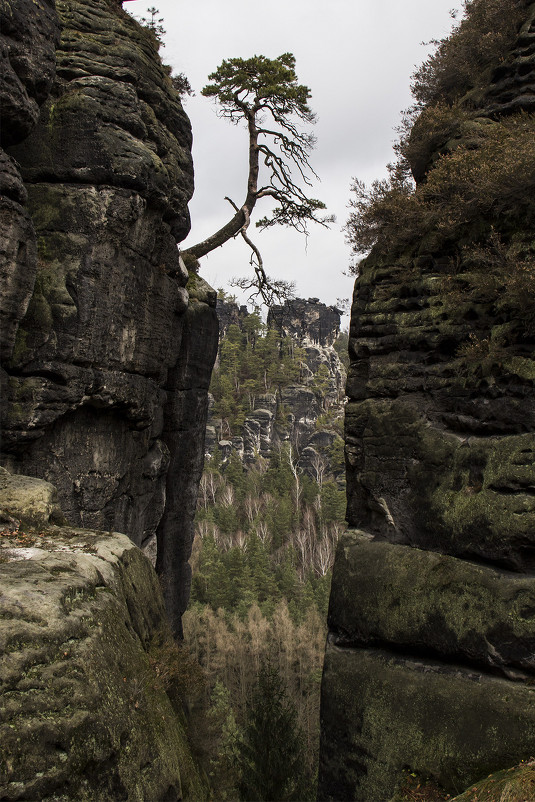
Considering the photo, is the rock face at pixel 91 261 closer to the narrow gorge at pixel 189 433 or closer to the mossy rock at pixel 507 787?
the narrow gorge at pixel 189 433

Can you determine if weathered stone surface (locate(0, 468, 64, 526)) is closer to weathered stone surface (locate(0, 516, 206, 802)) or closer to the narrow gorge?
the narrow gorge

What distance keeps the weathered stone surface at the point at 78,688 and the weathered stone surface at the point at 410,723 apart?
2471mm

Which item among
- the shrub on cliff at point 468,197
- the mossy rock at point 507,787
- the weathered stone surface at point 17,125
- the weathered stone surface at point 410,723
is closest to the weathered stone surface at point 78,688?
the weathered stone surface at point 410,723

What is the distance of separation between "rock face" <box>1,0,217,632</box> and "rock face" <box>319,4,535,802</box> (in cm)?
623

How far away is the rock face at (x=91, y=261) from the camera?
11391 millimetres

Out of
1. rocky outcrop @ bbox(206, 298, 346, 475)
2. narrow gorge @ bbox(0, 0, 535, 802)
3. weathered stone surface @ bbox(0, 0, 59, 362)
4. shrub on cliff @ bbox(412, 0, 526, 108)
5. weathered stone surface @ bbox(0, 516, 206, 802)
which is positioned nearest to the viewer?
weathered stone surface @ bbox(0, 516, 206, 802)

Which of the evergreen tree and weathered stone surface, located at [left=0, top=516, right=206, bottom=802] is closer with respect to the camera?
weathered stone surface, located at [left=0, top=516, right=206, bottom=802]

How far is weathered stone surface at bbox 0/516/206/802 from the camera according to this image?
14.7ft

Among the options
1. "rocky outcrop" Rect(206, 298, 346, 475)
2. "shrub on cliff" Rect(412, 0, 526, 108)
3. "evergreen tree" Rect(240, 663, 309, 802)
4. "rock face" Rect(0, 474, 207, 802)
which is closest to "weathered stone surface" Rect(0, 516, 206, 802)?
"rock face" Rect(0, 474, 207, 802)

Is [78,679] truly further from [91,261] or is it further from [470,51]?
[470,51]

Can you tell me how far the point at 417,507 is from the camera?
29.3 ft

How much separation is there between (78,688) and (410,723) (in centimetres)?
499

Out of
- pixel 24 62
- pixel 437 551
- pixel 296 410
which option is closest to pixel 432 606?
pixel 437 551

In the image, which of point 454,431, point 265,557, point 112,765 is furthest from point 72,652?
point 265,557
